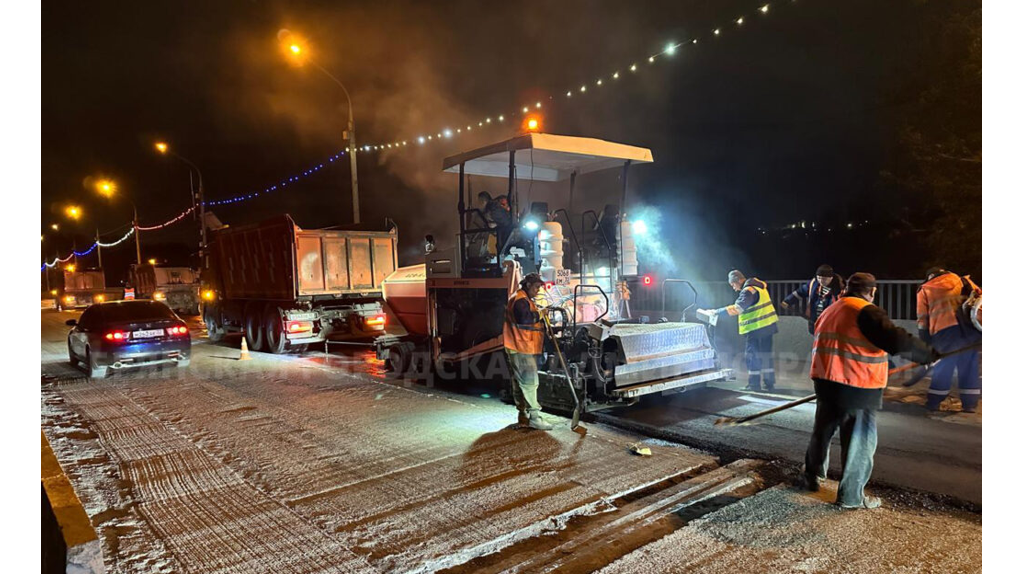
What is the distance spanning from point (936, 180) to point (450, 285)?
11248mm

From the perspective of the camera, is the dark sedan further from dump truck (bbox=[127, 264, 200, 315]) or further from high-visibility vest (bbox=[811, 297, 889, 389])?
dump truck (bbox=[127, 264, 200, 315])

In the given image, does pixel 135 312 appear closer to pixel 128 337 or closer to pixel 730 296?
pixel 128 337

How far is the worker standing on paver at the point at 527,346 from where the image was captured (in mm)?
5789

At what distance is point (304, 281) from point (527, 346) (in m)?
7.76

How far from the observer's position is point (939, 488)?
4.10m

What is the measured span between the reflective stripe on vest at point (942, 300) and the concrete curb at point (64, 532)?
7.73 m

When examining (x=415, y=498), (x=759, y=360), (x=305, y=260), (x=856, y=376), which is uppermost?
(x=305, y=260)

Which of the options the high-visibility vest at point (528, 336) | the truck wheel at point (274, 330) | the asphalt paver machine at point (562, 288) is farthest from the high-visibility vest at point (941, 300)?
the truck wheel at point (274, 330)

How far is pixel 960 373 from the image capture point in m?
6.23

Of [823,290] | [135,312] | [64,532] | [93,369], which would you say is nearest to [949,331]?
[823,290]

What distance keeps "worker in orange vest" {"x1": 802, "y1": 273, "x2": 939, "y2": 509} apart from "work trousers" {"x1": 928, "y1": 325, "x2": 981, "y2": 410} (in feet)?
10.5

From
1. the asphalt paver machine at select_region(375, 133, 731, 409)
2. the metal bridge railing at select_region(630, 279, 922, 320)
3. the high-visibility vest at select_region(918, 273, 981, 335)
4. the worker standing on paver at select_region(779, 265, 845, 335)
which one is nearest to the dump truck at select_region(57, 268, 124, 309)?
the metal bridge railing at select_region(630, 279, 922, 320)

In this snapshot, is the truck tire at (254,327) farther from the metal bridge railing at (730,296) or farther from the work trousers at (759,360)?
the work trousers at (759,360)

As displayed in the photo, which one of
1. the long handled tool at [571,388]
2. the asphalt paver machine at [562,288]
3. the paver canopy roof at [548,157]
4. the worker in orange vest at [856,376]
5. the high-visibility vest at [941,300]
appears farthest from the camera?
the paver canopy roof at [548,157]
